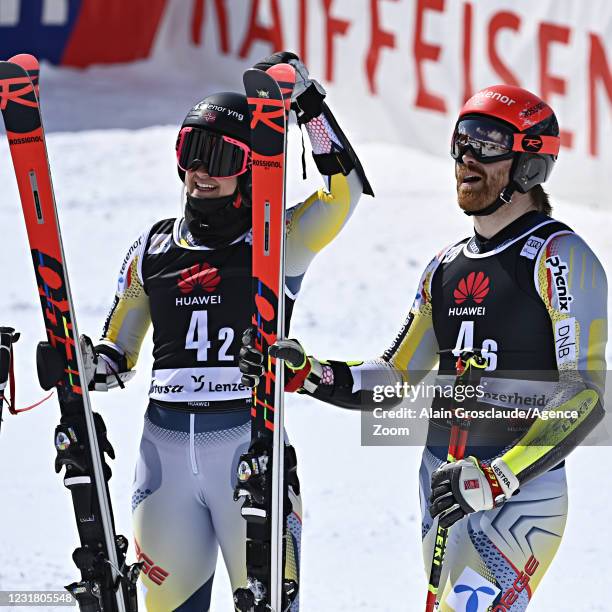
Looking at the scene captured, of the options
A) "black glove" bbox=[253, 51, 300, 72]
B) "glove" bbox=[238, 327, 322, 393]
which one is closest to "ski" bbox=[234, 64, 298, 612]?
"glove" bbox=[238, 327, 322, 393]

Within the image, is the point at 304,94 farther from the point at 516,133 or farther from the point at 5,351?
the point at 5,351

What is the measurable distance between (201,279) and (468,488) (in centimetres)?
125

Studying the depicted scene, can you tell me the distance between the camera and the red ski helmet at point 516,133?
13.4 feet

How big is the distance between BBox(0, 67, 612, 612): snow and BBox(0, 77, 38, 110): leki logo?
2.78 meters

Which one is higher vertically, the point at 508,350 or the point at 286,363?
the point at 508,350

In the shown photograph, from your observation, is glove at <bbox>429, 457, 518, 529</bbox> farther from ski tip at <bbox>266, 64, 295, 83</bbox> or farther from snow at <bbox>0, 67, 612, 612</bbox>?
snow at <bbox>0, 67, 612, 612</bbox>

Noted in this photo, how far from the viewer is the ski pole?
3.96m

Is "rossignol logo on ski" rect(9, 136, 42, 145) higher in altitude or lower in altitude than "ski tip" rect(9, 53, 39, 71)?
lower

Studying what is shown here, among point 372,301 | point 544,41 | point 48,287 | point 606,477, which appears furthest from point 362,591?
point 544,41

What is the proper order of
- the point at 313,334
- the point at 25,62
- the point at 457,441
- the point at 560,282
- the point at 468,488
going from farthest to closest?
1. the point at 313,334
2. the point at 25,62
3. the point at 457,441
4. the point at 560,282
5. the point at 468,488

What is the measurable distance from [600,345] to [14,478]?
4.82m

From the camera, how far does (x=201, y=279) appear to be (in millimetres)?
4477

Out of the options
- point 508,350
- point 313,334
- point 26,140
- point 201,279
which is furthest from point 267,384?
point 313,334

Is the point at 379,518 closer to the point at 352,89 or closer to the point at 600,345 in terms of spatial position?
the point at 600,345
